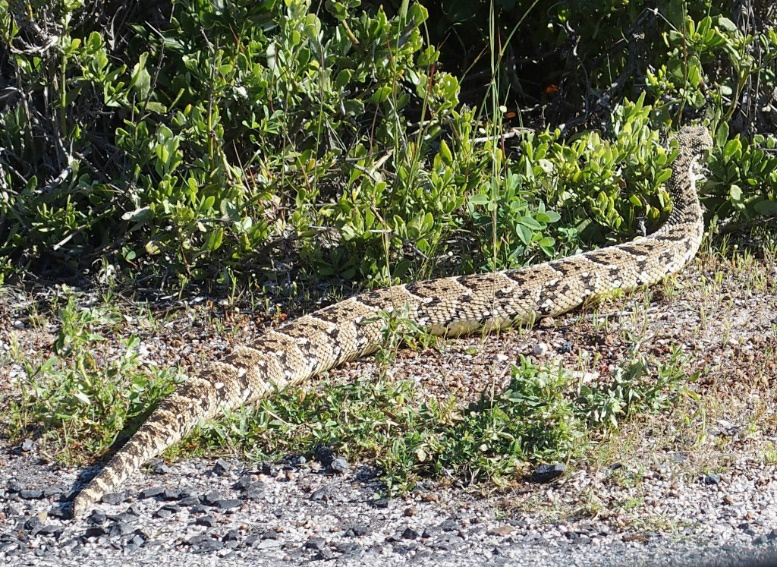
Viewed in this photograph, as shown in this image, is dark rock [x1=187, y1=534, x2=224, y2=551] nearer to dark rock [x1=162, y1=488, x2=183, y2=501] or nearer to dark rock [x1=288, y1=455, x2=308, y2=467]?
dark rock [x1=162, y1=488, x2=183, y2=501]

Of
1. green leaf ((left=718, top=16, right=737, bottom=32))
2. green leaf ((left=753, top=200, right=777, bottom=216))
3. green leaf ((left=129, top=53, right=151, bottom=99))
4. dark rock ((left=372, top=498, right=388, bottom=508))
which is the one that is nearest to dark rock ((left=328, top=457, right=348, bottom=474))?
dark rock ((left=372, top=498, right=388, bottom=508))

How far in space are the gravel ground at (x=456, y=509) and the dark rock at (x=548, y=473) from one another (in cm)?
3

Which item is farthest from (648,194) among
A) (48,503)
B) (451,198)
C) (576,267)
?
(48,503)

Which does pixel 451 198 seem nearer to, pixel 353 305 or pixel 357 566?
pixel 353 305

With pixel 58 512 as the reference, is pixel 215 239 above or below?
above

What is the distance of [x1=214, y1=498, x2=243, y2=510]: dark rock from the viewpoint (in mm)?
4953

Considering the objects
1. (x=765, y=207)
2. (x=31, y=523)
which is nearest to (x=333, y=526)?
(x=31, y=523)

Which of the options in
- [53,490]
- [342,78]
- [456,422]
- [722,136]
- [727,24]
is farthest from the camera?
[727,24]

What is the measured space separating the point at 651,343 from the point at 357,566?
2.83 m

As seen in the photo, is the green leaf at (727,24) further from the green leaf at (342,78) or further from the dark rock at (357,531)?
the dark rock at (357,531)

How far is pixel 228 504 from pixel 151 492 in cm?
40

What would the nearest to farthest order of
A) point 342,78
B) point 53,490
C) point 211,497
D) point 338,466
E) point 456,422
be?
point 211,497 → point 53,490 → point 338,466 → point 456,422 → point 342,78

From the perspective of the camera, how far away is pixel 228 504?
4.97 meters

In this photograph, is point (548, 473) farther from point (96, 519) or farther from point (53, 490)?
point (53, 490)
